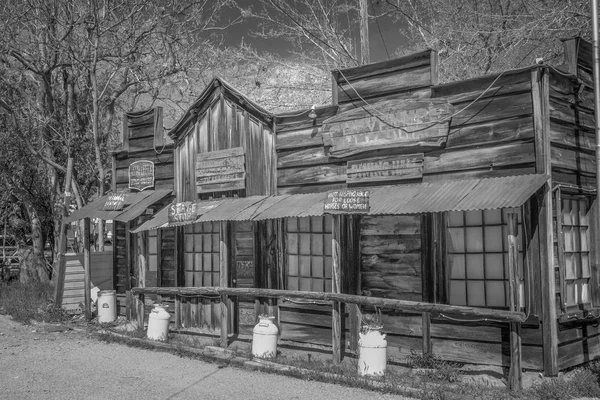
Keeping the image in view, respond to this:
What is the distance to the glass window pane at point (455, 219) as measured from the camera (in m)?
8.95

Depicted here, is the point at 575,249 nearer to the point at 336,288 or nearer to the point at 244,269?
the point at 336,288

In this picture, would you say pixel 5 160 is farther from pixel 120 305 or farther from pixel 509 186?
pixel 509 186

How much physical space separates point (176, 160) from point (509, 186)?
742 centimetres

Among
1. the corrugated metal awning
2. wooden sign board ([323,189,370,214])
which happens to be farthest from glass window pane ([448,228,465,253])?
the corrugated metal awning

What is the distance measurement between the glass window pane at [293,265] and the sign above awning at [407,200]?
1103 mm

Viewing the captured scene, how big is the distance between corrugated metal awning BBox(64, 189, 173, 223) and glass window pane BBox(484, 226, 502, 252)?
6919 millimetres

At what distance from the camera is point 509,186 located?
7855 mm

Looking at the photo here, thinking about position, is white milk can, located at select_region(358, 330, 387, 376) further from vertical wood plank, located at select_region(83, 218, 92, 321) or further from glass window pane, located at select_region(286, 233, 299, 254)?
vertical wood plank, located at select_region(83, 218, 92, 321)

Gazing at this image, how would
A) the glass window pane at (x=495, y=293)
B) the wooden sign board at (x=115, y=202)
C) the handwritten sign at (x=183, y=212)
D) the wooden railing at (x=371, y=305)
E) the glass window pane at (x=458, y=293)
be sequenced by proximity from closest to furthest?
the wooden railing at (x=371, y=305), the glass window pane at (x=495, y=293), the glass window pane at (x=458, y=293), the handwritten sign at (x=183, y=212), the wooden sign board at (x=115, y=202)

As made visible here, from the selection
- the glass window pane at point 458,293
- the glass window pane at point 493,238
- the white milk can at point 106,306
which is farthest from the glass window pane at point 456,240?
the white milk can at point 106,306

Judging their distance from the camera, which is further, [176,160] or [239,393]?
[176,160]

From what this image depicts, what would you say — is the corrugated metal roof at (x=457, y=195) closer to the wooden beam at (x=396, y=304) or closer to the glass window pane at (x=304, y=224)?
the wooden beam at (x=396, y=304)

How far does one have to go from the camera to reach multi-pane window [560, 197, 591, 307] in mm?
8711

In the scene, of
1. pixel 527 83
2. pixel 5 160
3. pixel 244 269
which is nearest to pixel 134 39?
pixel 5 160
